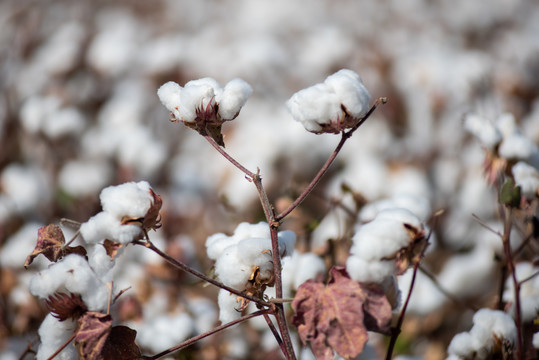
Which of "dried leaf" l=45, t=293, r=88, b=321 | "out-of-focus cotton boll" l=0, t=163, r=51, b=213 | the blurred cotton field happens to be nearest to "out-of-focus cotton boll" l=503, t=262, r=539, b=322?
the blurred cotton field

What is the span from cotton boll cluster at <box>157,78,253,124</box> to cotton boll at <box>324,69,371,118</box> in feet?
0.43

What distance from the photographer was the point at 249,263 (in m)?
0.75

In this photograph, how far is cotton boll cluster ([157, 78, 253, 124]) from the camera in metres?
0.76

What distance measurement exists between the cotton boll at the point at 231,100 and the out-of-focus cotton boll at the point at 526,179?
53 centimetres

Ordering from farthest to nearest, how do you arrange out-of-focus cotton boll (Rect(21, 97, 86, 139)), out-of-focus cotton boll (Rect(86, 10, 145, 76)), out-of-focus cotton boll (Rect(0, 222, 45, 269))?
out-of-focus cotton boll (Rect(86, 10, 145, 76))
out-of-focus cotton boll (Rect(21, 97, 86, 139))
out-of-focus cotton boll (Rect(0, 222, 45, 269))

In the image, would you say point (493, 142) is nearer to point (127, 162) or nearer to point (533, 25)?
point (127, 162)

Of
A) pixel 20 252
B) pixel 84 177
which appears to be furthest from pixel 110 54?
pixel 20 252

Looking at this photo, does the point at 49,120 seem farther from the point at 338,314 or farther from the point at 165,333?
the point at 338,314

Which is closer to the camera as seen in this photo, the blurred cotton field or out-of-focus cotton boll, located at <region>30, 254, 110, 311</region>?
out-of-focus cotton boll, located at <region>30, 254, 110, 311</region>

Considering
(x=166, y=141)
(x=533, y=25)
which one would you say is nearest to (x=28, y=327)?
(x=166, y=141)

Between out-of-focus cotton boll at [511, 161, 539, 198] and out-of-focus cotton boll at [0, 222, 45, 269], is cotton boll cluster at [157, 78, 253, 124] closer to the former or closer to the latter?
out-of-focus cotton boll at [511, 161, 539, 198]

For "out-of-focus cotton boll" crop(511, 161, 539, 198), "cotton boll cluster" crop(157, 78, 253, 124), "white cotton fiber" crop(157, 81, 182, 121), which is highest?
"out-of-focus cotton boll" crop(511, 161, 539, 198)

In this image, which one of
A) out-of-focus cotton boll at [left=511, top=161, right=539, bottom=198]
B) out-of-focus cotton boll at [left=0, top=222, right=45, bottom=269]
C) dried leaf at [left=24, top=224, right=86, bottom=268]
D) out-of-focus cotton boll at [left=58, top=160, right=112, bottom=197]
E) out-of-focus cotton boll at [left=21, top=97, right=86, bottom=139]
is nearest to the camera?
dried leaf at [left=24, top=224, right=86, bottom=268]

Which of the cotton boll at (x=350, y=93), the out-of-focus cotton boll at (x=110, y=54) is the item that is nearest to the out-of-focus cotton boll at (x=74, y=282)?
the cotton boll at (x=350, y=93)
